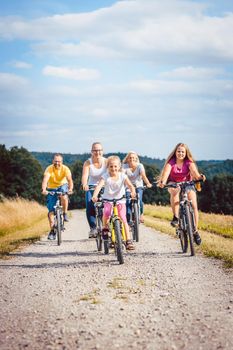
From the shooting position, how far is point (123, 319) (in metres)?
4.32

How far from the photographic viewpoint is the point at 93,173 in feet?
33.2

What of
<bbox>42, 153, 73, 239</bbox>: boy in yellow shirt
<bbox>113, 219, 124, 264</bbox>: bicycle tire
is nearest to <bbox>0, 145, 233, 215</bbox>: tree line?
<bbox>42, 153, 73, 239</bbox>: boy in yellow shirt

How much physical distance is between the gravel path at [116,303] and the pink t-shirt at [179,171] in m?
1.90

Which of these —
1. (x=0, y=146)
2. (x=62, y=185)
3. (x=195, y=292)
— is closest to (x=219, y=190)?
(x=0, y=146)

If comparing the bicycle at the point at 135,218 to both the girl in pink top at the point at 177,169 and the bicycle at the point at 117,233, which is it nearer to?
the girl in pink top at the point at 177,169

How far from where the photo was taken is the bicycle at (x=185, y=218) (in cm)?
846

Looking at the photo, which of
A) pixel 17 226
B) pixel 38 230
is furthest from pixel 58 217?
pixel 17 226

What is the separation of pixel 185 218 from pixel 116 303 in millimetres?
4023

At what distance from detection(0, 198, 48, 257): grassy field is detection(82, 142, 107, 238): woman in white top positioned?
1.95m

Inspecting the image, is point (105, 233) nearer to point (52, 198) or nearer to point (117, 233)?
point (117, 233)

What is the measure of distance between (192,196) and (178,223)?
0.67 metres

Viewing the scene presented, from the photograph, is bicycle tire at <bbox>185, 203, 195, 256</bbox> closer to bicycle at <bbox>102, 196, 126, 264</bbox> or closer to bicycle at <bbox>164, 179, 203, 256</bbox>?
bicycle at <bbox>164, 179, 203, 256</bbox>

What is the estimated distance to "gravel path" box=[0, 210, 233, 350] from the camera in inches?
150

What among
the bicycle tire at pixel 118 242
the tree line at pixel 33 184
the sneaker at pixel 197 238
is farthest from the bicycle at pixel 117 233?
the tree line at pixel 33 184
